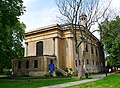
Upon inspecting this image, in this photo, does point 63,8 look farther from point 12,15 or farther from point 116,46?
point 116,46

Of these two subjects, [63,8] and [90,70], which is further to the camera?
[90,70]

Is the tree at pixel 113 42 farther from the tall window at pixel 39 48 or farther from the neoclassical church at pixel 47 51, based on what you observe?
the tall window at pixel 39 48

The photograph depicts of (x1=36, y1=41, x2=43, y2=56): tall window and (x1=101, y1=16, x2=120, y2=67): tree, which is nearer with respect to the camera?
(x1=36, y1=41, x2=43, y2=56): tall window

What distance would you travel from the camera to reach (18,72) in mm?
45281

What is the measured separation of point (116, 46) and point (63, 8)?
855 inches

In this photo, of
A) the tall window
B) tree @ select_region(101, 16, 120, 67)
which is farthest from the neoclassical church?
tree @ select_region(101, 16, 120, 67)

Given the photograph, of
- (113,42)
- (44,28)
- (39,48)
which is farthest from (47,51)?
(113,42)

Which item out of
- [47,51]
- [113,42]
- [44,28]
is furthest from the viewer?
[113,42]

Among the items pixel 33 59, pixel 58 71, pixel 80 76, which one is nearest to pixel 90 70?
pixel 58 71

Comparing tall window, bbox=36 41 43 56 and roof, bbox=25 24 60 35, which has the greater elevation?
roof, bbox=25 24 60 35

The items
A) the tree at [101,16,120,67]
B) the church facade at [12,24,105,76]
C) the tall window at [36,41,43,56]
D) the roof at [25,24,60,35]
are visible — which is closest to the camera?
the church facade at [12,24,105,76]

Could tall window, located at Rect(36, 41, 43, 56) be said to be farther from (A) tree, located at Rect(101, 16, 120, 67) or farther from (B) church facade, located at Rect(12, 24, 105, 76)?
(A) tree, located at Rect(101, 16, 120, 67)

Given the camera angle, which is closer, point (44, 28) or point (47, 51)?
point (47, 51)

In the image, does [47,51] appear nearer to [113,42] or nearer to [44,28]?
[44,28]
